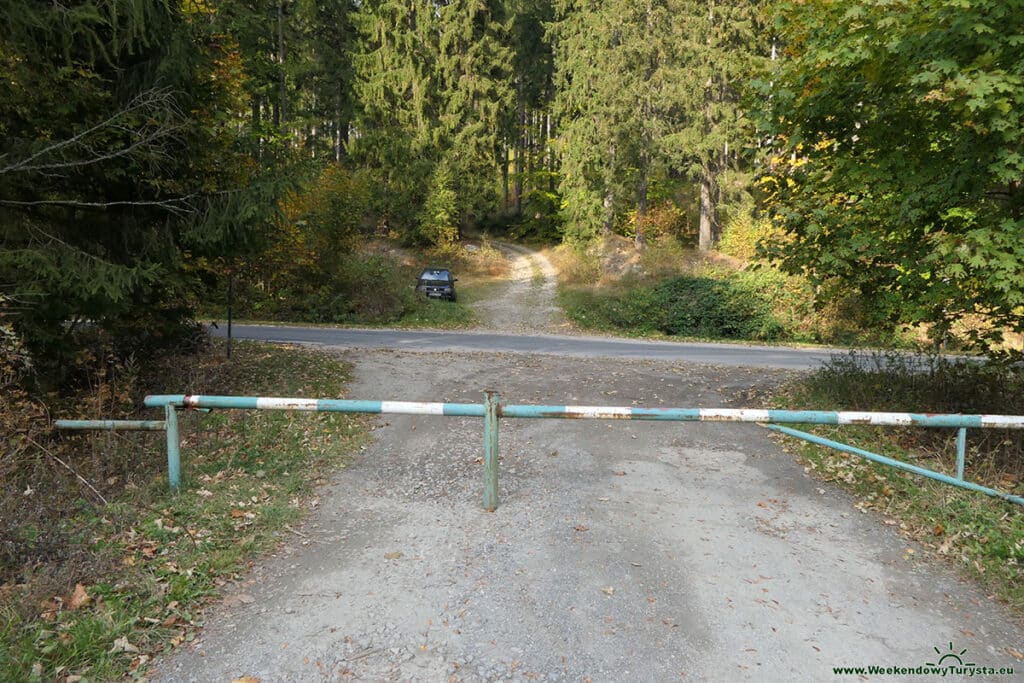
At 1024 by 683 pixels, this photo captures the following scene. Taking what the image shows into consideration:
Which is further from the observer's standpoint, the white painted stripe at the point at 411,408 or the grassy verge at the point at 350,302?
the grassy verge at the point at 350,302

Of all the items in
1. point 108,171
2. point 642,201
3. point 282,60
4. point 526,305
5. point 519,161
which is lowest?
point 526,305

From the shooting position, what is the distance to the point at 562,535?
5336 millimetres

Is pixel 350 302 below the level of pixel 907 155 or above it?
below

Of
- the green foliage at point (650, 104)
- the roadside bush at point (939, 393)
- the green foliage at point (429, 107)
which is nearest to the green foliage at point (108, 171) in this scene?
the roadside bush at point (939, 393)

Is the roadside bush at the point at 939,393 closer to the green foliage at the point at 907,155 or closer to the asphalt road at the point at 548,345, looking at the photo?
the green foliage at the point at 907,155

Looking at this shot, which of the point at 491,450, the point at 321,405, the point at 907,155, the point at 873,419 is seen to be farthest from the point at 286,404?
the point at 907,155

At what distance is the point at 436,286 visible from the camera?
87.4ft

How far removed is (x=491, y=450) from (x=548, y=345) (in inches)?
496

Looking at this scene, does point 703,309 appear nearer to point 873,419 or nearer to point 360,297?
point 360,297

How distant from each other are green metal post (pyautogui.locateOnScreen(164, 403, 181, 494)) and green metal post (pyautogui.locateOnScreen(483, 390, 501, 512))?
105 inches

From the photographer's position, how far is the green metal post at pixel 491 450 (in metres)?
5.37

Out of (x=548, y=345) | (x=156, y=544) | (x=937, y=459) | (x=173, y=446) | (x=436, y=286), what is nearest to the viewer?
(x=156, y=544)

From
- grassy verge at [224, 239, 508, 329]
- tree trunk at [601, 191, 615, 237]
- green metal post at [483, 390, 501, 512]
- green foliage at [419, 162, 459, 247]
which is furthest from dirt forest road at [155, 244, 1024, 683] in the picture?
green foliage at [419, 162, 459, 247]

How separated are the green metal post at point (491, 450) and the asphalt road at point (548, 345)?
9638 mm
